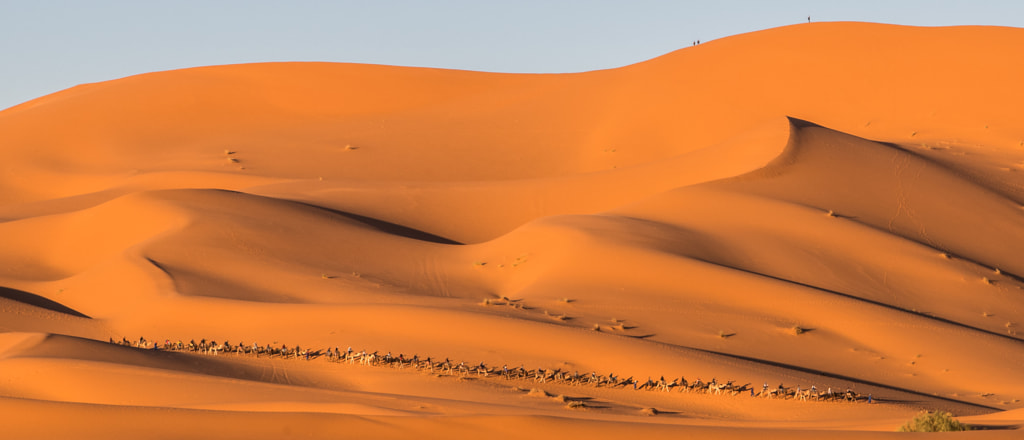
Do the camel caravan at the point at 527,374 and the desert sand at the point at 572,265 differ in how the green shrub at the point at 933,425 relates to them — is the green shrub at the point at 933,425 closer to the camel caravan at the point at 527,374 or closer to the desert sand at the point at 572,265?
the desert sand at the point at 572,265

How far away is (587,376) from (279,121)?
44105 millimetres

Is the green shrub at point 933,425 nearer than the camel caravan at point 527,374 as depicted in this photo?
Yes

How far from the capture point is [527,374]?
59.8 feet

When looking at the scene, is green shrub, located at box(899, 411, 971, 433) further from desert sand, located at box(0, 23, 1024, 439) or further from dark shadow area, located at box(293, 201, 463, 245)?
dark shadow area, located at box(293, 201, 463, 245)

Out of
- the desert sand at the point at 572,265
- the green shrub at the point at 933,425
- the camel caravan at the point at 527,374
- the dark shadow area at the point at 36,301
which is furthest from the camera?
the dark shadow area at the point at 36,301

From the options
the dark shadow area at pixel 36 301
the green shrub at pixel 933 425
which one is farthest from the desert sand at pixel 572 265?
the green shrub at pixel 933 425

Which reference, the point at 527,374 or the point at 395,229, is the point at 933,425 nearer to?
the point at 527,374

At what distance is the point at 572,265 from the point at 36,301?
10.8 meters

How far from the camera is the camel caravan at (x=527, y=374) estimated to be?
17.5 meters

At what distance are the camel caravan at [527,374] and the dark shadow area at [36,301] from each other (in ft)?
20.4

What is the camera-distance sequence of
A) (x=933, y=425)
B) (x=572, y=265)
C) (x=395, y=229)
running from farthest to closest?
(x=395, y=229) < (x=572, y=265) < (x=933, y=425)

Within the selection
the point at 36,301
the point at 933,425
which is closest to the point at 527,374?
the point at 933,425

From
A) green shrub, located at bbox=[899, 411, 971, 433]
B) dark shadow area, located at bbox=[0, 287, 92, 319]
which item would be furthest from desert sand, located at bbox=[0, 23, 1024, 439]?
green shrub, located at bbox=[899, 411, 971, 433]

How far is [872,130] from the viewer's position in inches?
1873
